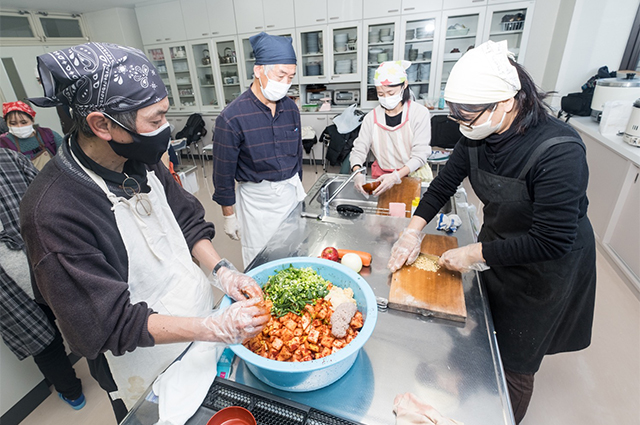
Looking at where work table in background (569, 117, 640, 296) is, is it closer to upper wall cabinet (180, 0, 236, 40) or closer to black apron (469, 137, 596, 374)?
black apron (469, 137, 596, 374)

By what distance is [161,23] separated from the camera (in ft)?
17.3

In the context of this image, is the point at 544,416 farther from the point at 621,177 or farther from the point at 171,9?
the point at 171,9

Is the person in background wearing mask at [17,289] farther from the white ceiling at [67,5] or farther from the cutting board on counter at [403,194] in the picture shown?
the white ceiling at [67,5]

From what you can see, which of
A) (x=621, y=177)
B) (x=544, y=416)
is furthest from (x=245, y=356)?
(x=621, y=177)

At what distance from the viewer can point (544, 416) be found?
1558 millimetres

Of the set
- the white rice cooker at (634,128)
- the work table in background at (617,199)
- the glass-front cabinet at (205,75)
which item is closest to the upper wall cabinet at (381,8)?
the glass-front cabinet at (205,75)

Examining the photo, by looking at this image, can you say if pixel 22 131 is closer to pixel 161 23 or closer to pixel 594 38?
pixel 161 23

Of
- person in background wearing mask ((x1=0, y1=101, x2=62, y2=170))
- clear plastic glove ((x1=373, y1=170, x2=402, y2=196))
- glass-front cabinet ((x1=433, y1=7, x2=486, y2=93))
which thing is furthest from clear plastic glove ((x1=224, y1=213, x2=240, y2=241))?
glass-front cabinet ((x1=433, y1=7, x2=486, y2=93))

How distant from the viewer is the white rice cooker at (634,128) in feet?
7.51

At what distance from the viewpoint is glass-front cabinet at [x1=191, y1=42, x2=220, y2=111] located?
5.38 meters

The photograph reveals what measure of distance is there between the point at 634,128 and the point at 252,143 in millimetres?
2778

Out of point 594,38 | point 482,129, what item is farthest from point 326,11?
point 482,129

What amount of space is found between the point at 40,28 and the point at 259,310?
22.2 feet

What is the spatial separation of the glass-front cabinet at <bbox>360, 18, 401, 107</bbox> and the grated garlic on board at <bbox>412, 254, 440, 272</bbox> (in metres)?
3.96
